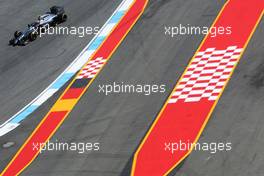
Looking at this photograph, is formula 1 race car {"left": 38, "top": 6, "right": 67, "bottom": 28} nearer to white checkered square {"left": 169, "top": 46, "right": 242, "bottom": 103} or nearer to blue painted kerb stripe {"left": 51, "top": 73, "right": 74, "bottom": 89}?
blue painted kerb stripe {"left": 51, "top": 73, "right": 74, "bottom": 89}

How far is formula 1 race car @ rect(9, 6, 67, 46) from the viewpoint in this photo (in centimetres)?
2586

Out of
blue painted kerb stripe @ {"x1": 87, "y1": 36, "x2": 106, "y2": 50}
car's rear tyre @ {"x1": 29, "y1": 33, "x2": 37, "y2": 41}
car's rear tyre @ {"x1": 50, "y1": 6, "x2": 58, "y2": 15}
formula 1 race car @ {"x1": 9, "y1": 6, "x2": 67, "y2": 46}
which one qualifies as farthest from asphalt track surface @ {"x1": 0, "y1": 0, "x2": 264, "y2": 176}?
car's rear tyre @ {"x1": 50, "y1": 6, "x2": 58, "y2": 15}

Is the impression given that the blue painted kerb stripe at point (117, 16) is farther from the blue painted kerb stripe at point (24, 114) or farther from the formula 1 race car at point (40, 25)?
the blue painted kerb stripe at point (24, 114)

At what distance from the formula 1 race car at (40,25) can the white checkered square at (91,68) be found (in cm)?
397

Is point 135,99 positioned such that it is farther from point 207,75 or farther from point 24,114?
point 24,114

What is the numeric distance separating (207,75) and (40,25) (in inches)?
371

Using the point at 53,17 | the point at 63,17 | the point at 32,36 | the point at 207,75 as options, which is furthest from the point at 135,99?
the point at 63,17

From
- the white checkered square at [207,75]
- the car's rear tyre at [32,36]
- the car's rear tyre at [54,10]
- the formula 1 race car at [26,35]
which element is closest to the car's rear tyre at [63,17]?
the car's rear tyre at [54,10]

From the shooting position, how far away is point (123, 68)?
73.5 ft

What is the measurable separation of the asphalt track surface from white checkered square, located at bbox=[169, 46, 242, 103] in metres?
0.35

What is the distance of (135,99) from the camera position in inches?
800

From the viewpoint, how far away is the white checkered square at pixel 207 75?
64.8 feet

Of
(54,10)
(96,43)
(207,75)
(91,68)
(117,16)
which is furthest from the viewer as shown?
(117,16)

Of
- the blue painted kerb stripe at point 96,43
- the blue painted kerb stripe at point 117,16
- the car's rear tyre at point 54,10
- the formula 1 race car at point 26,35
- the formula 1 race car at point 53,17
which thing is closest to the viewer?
the blue painted kerb stripe at point 96,43
